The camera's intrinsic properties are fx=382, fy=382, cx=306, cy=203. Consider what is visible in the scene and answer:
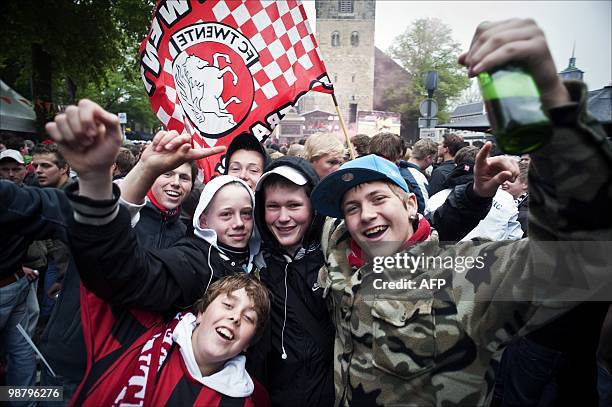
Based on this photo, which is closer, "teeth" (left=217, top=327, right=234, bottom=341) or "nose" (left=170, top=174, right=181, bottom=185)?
"teeth" (left=217, top=327, right=234, bottom=341)

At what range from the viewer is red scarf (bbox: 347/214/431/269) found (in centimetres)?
154

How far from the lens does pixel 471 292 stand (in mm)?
1241

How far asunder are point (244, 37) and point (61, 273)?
2.94 meters

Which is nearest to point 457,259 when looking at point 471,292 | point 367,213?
point 471,292

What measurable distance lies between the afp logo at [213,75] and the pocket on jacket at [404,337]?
243cm

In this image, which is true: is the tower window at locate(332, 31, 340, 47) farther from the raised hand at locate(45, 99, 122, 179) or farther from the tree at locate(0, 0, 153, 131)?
the raised hand at locate(45, 99, 122, 179)

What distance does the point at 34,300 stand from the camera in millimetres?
3576

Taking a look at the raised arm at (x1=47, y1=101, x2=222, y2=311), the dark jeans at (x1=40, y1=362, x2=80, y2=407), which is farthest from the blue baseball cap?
the dark jeans at (x1=40, y1=362, x2=80, y2=407)

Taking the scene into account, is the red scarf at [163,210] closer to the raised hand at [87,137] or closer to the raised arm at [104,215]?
the raised arm at [104,215]

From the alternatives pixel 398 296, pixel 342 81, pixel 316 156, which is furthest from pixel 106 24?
pixel 342 81

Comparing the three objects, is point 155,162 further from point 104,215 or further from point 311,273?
point 311,273

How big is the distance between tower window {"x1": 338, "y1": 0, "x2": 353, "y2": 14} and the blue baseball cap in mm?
61035

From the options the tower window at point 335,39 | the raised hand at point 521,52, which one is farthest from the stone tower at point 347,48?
the raised hand at point 521,52

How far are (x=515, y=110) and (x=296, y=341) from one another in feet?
4.36
